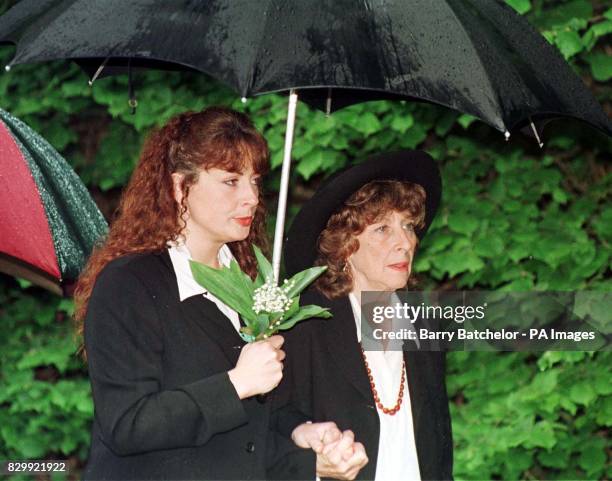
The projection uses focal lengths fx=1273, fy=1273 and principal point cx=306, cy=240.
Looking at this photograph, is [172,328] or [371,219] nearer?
[172,328]

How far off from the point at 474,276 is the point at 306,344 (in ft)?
6.92

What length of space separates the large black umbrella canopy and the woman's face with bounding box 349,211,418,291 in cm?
56

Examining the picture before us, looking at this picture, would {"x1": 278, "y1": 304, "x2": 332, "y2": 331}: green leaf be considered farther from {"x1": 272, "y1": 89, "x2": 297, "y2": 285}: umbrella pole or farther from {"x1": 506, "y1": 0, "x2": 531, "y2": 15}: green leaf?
{"x1": 506, "y1": 0, "x2": 531, "y2": 15}: green leaf

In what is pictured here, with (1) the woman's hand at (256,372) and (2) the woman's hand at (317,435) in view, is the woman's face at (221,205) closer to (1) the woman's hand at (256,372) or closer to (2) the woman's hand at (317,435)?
(1) the woman's hand at (256,372)

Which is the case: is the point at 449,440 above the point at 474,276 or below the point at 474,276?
below

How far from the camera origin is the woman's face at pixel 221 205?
322 cm

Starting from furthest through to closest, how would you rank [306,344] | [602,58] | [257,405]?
[602,58]
[306,344]
[257,405]

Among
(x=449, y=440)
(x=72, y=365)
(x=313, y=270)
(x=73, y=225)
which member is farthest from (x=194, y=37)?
(x=72, y=365)

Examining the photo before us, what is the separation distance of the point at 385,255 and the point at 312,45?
2.60 feet

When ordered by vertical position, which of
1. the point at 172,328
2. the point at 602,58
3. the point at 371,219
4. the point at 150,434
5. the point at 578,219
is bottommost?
the point at 150,434

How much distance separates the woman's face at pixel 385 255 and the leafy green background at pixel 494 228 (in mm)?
1739

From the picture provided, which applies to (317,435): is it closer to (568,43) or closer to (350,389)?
(350,389)

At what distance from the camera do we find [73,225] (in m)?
3.66

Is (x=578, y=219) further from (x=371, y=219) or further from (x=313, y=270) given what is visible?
(x=313, y=270)
